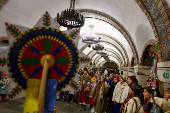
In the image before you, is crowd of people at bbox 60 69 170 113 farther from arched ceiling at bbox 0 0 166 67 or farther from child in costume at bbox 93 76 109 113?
arched ceiling at bbox 0 0 166 67

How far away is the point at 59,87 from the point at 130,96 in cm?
221

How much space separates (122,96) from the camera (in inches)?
133

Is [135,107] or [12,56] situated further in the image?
[135,107]

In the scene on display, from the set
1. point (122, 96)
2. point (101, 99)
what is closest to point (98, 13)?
point (101, 99)

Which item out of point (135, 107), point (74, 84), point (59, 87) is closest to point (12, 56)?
point (59, 87)

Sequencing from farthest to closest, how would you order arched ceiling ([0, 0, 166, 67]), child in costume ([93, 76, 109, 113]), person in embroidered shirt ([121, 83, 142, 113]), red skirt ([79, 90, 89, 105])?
red skirt ([79, 90, 89, 105]), arched ceiling ([0, 0, 166, 67]), child in costume ([93, 76, 109, 113]), person in embroidered shirt ([121, 83, 142, 113])

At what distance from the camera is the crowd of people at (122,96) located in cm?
220

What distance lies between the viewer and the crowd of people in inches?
86.5

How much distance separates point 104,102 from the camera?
14.4ft

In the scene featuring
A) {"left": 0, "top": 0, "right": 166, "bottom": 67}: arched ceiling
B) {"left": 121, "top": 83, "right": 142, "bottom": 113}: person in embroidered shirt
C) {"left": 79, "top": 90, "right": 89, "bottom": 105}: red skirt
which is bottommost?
{"left": 79, "top": 90, "right": 89, "bottom": 105}: red skirt

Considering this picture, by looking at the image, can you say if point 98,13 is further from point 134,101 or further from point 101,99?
point 134,101

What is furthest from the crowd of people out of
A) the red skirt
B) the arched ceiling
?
the arched ceiling

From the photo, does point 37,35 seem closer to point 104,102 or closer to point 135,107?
point 135,107

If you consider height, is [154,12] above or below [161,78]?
above
